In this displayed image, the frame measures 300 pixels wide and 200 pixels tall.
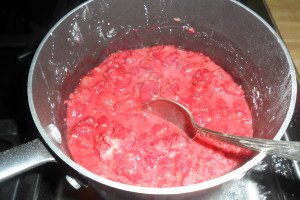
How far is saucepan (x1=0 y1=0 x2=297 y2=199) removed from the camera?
83 cm

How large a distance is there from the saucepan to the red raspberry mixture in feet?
0.17

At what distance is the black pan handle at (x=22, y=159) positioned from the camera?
806mm

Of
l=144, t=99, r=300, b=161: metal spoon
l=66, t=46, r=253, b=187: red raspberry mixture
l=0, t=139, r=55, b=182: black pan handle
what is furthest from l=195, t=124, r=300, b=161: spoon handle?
l=0, t=139, r=55, b=182: black pan handle

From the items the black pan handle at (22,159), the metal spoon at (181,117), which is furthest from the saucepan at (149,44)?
the metal spoon at (181,117)

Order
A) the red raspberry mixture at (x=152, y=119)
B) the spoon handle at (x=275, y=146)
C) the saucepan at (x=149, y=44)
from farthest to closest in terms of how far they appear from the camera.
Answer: the red raspberry mixture at (x=152, y=119) → the saucepan at (x=149, y=44) → the spoon handle at (x=275, y=146)

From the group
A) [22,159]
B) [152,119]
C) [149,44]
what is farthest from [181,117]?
[22,159]

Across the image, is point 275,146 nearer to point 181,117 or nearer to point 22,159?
point 181,117

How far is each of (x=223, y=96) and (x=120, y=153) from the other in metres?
0.53

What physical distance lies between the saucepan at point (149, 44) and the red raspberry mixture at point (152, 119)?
53 millimetres

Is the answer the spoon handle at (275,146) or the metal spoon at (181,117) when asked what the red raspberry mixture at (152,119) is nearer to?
the metal spoon at (181,117)

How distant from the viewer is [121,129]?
3.89ft

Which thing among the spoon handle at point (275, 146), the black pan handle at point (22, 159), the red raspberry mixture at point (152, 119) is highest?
the spoon handle at point (275, 146)

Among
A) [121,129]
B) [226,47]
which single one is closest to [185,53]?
[226,47]

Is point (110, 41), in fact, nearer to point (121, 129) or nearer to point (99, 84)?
point (99, 84)
